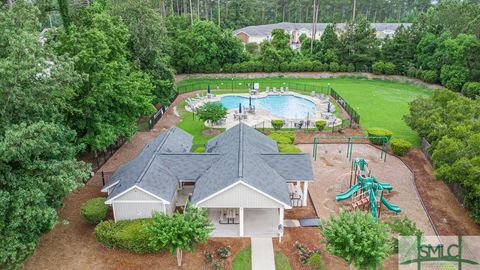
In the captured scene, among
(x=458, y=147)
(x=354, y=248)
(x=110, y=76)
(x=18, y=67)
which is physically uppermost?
(x=18, y=67)

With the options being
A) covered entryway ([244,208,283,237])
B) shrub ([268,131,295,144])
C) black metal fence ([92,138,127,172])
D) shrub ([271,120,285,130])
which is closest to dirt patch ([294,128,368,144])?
shrub ([268,131,295,144])

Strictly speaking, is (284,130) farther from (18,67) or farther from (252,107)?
(18,67)

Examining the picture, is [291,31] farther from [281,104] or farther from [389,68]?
[281,104]

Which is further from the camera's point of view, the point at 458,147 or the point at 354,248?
the point at 458,147

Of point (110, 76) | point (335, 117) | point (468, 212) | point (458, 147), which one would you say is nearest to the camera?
point (458, 147)

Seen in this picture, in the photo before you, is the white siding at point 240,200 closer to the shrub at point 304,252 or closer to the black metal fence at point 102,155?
the shrub at point 304,252

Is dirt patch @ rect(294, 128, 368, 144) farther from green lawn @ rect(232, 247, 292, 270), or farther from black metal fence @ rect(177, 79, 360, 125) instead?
green lawn @ rect(232, 247, 292, 270)

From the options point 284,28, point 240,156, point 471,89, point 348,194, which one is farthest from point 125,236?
point 284,28

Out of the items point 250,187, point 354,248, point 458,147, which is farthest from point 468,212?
point 250,187
